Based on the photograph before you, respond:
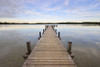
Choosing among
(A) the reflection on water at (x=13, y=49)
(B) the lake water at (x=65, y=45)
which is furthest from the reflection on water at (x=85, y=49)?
(A) the reflection on water at (x=13, y=49)

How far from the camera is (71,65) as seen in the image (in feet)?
8.96

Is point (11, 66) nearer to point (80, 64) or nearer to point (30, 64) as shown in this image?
point (30, 64)

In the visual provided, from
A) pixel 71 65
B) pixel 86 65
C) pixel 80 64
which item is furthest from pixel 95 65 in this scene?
pixel 71 65

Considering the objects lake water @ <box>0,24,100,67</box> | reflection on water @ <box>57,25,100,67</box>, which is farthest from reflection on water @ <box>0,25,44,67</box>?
reflection on water @ <box>57,25,100,67</box>

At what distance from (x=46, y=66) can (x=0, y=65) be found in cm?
449

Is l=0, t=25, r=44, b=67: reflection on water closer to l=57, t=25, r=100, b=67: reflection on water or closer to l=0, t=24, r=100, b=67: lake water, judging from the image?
l=0, t=24, r=100, b=67: lake water

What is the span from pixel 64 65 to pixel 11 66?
4.28 metres

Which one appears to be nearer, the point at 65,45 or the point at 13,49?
the point at 13,49

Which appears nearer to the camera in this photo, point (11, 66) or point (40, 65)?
point (40, 65)

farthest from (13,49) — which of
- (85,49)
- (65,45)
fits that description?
(85,49)

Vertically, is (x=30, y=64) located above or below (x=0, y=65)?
above

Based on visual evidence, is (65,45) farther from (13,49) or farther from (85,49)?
(13,49)

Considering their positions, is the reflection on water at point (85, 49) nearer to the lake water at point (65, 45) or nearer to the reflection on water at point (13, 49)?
the lake water at point (65, 45)

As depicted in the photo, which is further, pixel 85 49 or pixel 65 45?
pixel 65 45
